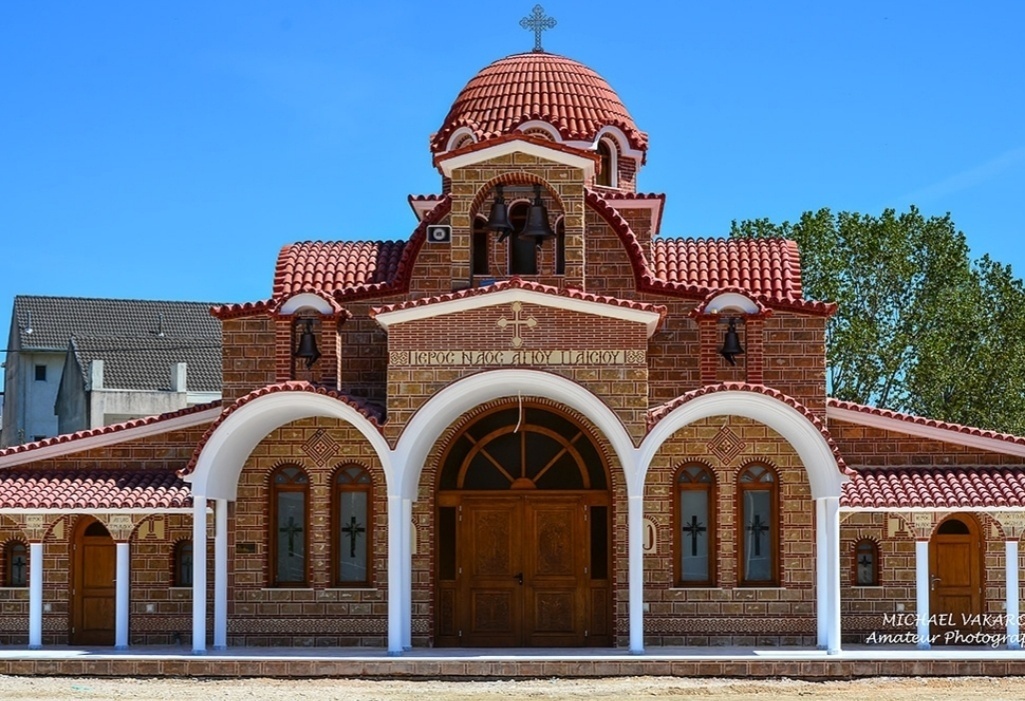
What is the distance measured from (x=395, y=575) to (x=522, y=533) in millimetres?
2341

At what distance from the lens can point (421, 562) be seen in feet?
78.7

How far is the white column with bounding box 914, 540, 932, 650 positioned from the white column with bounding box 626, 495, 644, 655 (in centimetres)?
392

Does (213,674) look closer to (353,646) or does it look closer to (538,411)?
(353,646)

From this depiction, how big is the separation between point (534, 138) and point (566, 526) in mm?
5541

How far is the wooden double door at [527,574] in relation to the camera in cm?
2402

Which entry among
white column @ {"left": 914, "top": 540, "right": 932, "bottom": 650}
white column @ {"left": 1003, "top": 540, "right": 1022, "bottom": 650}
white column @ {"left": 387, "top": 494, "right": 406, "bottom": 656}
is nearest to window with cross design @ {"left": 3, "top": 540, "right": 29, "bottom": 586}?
white column @ {"left": 387, "top": 494, "right": 406, "bottom": 656}

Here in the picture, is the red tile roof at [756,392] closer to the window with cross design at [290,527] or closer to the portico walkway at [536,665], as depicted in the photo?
the portico walkway at [536,665]

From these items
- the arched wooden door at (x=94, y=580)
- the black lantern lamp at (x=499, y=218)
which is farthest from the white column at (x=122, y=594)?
the black lantern lamp at (x=499, y=218)

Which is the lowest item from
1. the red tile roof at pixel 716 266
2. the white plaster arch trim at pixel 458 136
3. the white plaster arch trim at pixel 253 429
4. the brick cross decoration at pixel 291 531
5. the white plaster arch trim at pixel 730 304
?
the brick cross decoration at pixel 291 531

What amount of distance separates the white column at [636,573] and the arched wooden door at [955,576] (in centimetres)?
472

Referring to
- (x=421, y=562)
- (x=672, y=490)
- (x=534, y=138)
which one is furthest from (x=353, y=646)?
(x=534, y=138)

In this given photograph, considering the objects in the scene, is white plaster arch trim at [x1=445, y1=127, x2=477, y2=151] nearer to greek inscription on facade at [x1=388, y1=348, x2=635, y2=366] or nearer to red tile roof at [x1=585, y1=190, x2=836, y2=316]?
red tile roof at [x1=585, y1=190, x2=836, y2=316]

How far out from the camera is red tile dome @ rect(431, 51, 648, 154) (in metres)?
27.2

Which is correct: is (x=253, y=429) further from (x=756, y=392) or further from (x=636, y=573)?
(x=756, y=392)
